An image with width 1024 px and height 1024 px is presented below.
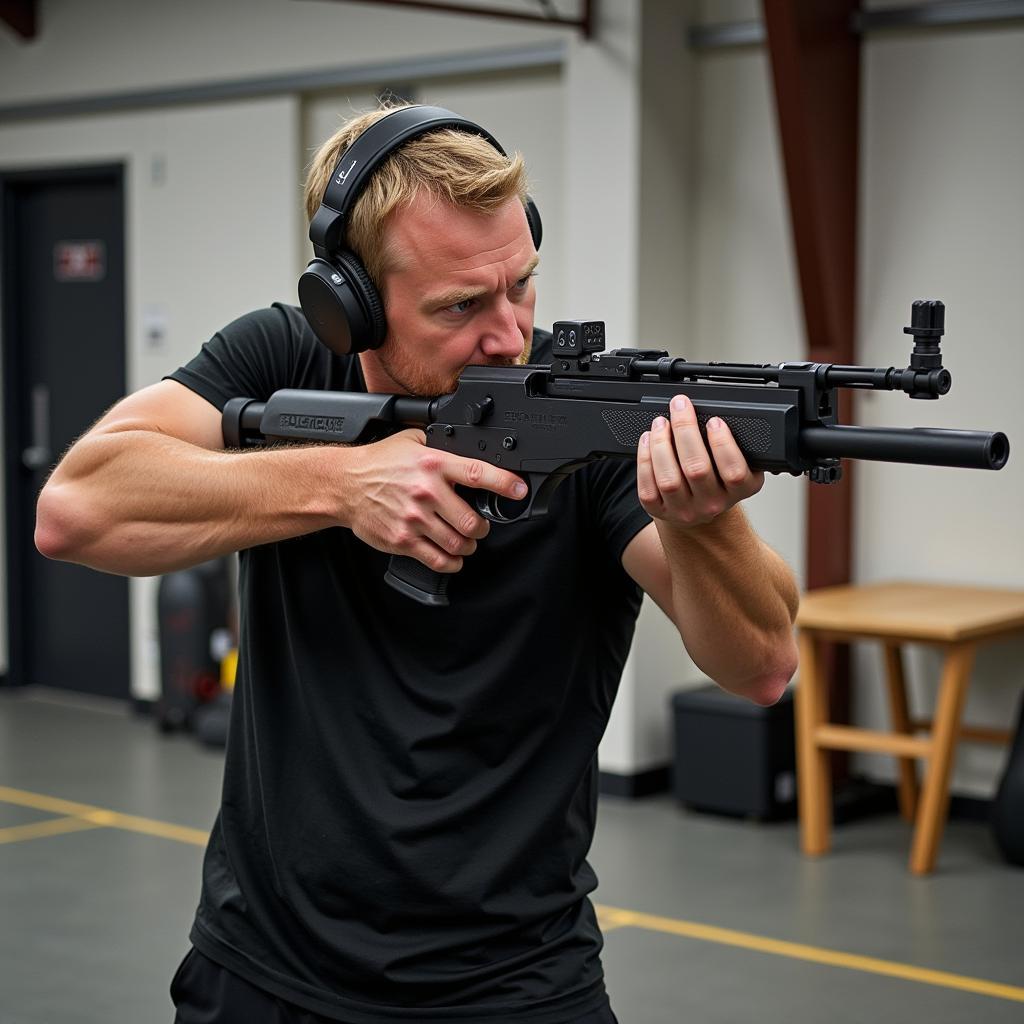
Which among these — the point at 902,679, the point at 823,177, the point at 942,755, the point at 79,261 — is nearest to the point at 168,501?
the point at 942,755

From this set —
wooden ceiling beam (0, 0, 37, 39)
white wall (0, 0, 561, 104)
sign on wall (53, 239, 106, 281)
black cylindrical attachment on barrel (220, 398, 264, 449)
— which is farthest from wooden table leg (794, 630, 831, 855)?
wooden ceiling beam (0, 0, 37, 39)

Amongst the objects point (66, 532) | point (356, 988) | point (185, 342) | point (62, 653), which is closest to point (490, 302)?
point (66, 532)

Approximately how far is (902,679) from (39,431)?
4471mm

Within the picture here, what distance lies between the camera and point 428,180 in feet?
5.39

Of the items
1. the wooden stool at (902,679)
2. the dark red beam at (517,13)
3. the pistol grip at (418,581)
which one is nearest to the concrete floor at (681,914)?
→ the wooden stool at (902,679)

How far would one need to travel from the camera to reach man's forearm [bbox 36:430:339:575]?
64.4 inches

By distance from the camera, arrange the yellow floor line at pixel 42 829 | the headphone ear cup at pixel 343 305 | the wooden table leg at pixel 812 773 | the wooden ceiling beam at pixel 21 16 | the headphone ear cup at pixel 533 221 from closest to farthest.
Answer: the headphone ear cup at pixel 343 305 → the headphone ear cup at pixel 533 221 → the wooden table leg at pixel 812 773 → the yellow floor line at pixel 42 829 → the wooden ceiling beam at pixel 21 16

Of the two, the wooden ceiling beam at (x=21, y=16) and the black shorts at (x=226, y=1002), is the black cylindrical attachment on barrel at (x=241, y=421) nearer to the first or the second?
the black shorts at (x=226, y=1002)

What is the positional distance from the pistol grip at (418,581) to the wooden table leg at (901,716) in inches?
155

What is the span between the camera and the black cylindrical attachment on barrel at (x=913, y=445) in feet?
4.28

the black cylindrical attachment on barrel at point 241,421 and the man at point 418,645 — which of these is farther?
the black cylindrical attachment on barrel at point 241,421

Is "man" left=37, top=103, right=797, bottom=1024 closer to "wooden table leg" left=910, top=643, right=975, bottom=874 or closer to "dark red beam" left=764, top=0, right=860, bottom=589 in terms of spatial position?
"wooden table leg" left=910, top=643, right=975, bottom=874

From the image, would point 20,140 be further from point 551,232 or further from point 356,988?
point 356,988

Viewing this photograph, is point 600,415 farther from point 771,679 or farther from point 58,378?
point 58,378
